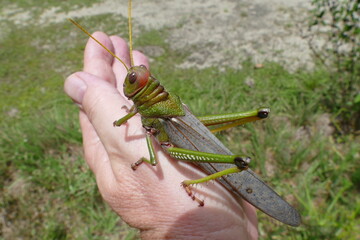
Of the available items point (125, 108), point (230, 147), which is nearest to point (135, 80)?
point (125, 108)

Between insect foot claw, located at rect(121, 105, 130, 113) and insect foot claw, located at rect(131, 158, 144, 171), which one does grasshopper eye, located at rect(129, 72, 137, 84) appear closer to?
insect foot claw, located at rect(121, 105, 130, 113)

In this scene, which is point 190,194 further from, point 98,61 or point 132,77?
point 98,61

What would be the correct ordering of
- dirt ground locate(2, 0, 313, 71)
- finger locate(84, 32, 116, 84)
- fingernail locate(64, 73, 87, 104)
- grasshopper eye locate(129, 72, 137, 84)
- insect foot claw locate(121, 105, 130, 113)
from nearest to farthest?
grasshopper eye locate(129, 72, 137, 84), insect foot claw locate(121, 105, 130, 113), fingernail locate(64, 73, 87, 104), finger locate(84, 32, 116, 84), dirt ground locate(2, 0, 313, 71)

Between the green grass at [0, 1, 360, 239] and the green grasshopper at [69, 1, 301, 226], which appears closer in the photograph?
the green grasshopper at [69, 1, 301, 226]

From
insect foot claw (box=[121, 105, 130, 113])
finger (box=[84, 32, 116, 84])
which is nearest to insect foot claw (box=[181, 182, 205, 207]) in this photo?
insect foot claw (box=[121, 105, 130, 113])

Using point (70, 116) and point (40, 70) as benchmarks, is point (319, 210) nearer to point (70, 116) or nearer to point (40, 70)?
point (70, 116)

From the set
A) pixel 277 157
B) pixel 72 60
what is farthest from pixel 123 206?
pixel 72 60
